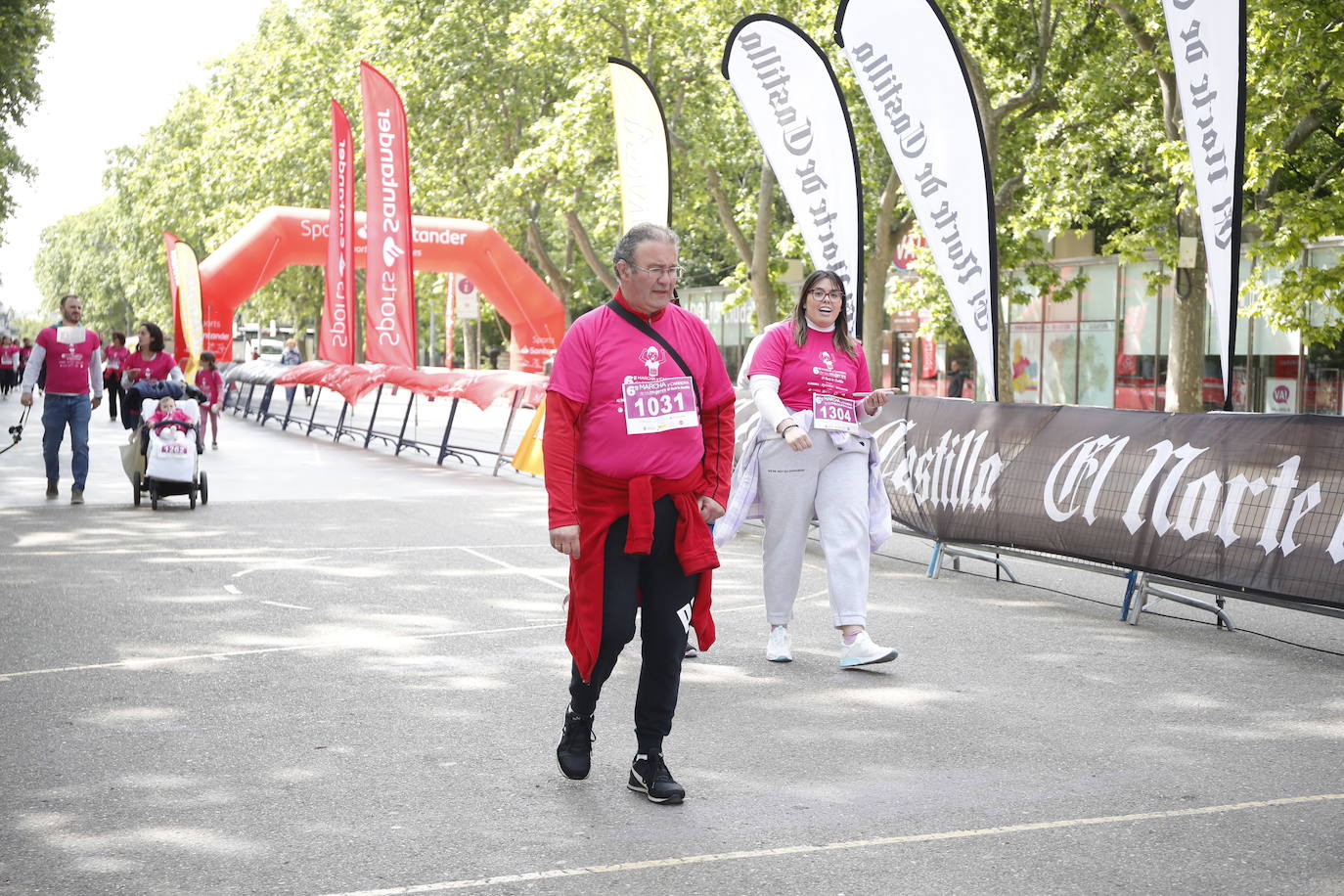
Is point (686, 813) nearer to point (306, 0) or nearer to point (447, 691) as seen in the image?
point (447, 691)

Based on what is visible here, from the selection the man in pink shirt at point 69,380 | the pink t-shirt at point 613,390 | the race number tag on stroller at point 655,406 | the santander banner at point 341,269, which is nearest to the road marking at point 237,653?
the pink t-shirt at point 613,390

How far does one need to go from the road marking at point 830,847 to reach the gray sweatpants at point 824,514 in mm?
2380

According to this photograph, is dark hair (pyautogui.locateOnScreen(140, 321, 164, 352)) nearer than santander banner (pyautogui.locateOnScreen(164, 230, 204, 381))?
Yes

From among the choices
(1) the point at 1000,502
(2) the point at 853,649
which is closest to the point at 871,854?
(2) the point at 853,649

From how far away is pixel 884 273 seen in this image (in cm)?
2777

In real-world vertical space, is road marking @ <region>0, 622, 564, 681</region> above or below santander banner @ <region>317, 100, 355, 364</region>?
below

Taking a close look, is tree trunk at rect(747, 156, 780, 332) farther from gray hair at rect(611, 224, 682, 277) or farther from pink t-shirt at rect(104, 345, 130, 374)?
gray hair at rect(611, 224, 682, 277)

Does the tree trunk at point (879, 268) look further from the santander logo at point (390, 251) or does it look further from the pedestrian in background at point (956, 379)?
the pedestrian in background at point (956, 379)

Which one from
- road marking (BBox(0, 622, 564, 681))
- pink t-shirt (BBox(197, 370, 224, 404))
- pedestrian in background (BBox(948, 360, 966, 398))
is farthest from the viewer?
pedestrian in background (BBox(948, 360, 966, 398))

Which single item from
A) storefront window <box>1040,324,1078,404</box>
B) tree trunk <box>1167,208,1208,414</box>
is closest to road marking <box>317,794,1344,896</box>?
tree trunk <box>1167,208,1208,414</box>

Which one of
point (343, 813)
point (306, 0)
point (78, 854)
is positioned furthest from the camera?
point (306, 0)

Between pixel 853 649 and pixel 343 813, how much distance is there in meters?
3.03

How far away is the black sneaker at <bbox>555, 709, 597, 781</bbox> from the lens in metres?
5.10

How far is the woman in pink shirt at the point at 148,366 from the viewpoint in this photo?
14.3 metres
